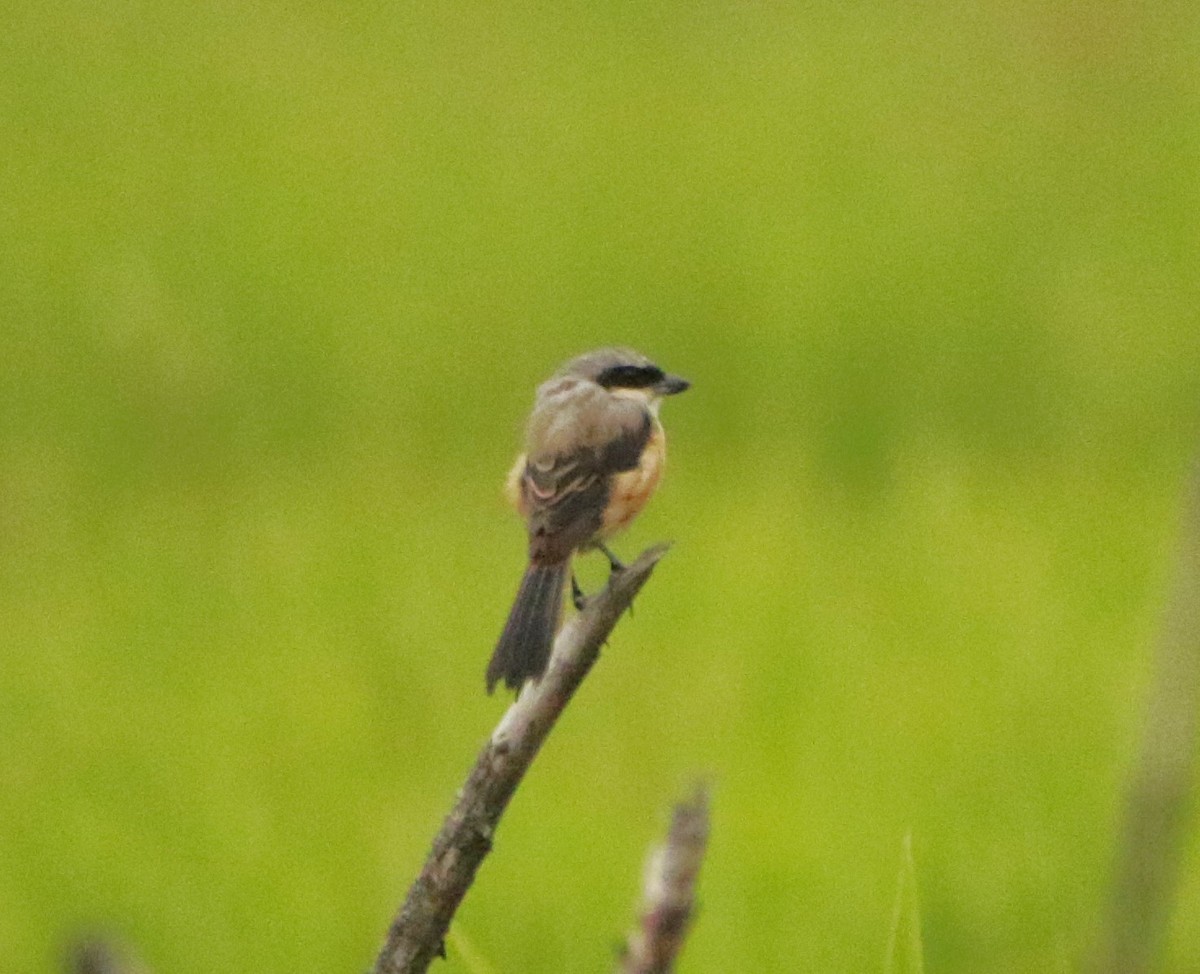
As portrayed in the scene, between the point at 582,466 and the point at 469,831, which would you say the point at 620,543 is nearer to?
the point at 582,466

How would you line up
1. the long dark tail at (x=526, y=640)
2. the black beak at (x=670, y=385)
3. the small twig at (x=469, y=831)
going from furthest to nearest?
the black beak at (x=670, y=385) < the long dark tail at (x=526, y=640) < the small twig at (x=469, y=831)

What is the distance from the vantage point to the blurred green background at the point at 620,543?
3.86 m

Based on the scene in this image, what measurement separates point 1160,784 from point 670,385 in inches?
89.1

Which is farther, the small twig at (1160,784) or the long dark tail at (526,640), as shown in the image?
the long dark tail at (526,640)

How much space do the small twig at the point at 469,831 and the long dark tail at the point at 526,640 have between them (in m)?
0.23

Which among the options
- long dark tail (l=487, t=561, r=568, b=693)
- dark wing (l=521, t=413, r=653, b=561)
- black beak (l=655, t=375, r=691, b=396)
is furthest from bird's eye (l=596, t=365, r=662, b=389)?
long dark tail (l=487, t=561, r=568, b=693)

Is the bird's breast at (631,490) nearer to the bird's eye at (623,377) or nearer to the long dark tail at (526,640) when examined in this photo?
the bird's eye at (623,377)

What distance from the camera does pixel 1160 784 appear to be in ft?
3.10

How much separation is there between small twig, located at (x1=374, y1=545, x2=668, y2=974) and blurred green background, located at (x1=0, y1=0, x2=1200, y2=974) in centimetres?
87

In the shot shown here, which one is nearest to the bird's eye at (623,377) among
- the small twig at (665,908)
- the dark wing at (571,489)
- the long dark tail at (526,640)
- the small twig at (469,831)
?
the dark wing at (571,489)

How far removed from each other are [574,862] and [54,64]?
6.70 meters

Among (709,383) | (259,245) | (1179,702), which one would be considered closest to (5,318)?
(259,245)

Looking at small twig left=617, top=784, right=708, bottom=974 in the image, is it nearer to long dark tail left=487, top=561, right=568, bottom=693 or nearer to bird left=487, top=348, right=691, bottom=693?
long dark tail left=487, top=561, right=568, bottom=693

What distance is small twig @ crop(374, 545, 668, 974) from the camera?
131 centimetres
